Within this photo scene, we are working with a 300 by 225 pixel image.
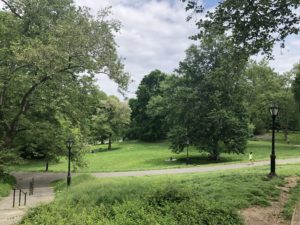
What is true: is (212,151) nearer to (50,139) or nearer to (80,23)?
(50,139)

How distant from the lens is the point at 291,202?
1059cm

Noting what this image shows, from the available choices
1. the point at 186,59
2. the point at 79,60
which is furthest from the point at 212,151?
the point at 79,60

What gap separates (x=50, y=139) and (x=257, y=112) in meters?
42.9

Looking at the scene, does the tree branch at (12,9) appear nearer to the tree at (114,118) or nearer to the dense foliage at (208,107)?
the dense foliage at (208,107)

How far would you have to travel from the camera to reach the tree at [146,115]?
8056 cm

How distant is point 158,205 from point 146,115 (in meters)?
74.0

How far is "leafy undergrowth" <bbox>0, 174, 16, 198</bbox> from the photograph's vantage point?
23.6m

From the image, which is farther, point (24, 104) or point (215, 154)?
point (215, 154)

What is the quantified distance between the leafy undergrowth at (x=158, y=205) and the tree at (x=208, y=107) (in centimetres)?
3343

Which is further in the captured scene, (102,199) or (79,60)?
(79,60)

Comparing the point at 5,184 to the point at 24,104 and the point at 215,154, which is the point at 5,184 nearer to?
the point at 24,104

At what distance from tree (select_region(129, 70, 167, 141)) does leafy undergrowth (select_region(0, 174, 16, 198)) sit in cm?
4706

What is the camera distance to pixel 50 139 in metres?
30.6

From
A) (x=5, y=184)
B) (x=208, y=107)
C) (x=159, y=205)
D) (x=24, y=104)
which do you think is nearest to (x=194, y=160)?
(x=208, y=107)
